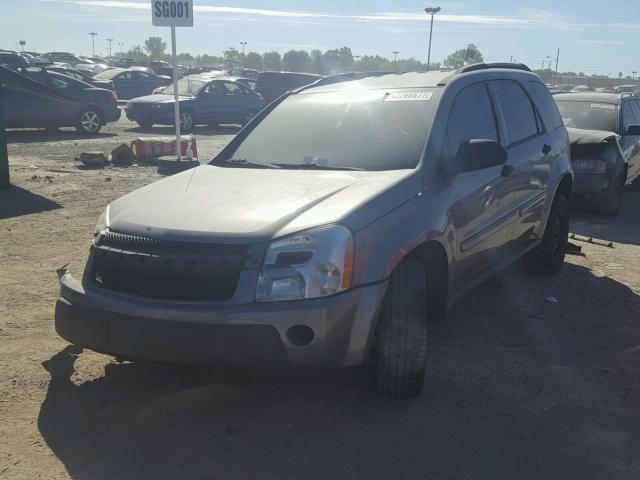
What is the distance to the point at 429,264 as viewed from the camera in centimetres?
411

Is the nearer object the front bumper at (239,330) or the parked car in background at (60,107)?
the front bumper at (239,330)

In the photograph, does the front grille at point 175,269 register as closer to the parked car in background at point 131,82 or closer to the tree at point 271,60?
the parked car in background at point 131,82

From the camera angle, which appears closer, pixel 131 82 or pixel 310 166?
pixel 310 166

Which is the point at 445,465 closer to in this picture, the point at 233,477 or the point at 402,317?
the point at 402,317

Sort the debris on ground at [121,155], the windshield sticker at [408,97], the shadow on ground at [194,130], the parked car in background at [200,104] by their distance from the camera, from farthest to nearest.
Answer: the shadow on ground at [194,130] < the parked car in background at [200,104] < the debris on ground at [121,155] < the windshield sticker at [408,97]

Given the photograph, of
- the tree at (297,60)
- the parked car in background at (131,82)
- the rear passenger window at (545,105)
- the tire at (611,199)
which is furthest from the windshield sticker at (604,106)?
the tree at (297,60)

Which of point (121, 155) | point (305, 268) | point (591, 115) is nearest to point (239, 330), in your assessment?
point (305, 268)

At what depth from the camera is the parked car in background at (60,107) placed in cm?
1611

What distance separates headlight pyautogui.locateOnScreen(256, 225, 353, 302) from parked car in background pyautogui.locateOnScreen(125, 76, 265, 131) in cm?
1654

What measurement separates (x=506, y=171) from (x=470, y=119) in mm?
496

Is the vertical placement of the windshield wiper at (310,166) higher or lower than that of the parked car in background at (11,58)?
lower

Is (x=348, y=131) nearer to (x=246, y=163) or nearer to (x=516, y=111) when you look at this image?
(x=246, y=163)

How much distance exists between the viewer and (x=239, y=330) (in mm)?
3115

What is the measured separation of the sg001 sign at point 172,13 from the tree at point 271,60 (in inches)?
3663
